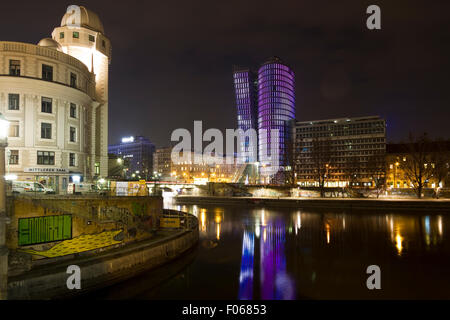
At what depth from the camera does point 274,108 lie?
169 meters

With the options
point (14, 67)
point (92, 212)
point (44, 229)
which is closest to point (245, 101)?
point (14, 67)

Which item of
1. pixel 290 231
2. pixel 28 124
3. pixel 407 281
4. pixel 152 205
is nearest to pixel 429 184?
pixel 290 231

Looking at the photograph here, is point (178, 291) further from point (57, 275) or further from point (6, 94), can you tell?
point (6, 94)

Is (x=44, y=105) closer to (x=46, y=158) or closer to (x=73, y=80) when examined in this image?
(x=46, y=158)

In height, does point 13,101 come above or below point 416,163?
above

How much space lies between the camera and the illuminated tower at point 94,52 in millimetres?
44250

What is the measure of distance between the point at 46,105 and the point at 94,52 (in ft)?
60.3

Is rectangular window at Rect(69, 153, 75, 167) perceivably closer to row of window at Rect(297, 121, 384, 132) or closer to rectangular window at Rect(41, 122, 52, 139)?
rectangular window at Rect(41, 122, 52, 139)

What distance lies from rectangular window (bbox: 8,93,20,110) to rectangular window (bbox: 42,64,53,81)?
3722mm

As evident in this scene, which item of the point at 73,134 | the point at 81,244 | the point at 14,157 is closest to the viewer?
the point at 81,244

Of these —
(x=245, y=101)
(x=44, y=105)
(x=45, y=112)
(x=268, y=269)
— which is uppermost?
(x=245, y=101)

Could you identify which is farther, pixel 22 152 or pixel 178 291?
pixel 22 152

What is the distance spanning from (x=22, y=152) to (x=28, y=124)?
3.14 metres

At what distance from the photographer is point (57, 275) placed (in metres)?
14.2
